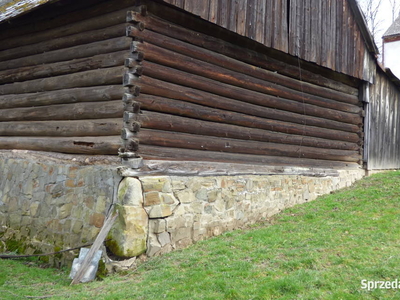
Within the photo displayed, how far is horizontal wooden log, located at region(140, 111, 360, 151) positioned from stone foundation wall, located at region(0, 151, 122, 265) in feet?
3.28

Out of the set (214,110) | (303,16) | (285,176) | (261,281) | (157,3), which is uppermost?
(303,16)

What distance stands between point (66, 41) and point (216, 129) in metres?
3.10

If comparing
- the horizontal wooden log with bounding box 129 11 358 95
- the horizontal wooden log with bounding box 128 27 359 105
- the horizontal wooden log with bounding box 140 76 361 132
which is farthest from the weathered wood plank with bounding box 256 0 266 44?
the horizontal wooden log with bounding box 140 76 361 132

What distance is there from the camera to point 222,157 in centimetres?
804

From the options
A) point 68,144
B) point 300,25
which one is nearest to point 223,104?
point 68,144

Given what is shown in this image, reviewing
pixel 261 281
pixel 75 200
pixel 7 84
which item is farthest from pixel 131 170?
pixel 7 84

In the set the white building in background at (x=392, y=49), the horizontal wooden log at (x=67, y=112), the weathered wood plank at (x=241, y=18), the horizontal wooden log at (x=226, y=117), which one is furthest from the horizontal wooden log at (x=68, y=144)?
the white building in background at (x=392, y=49)

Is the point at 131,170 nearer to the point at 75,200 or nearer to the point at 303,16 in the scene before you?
the point at 75,200

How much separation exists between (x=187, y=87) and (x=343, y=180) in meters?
6.08

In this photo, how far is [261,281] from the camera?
5105 millimetres

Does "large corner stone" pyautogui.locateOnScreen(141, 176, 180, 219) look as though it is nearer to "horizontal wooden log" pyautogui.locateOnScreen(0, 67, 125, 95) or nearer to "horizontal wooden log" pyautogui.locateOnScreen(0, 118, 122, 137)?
"horizontal wooden log" pyautogui.locateOnScreen(0, 118, 122, 137)

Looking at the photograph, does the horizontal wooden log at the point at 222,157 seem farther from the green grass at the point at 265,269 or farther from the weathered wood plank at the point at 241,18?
the weathered wood plank at the point at 241,18

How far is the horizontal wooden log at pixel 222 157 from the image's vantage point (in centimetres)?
676

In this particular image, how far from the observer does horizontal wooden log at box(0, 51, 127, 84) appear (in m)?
6.73
